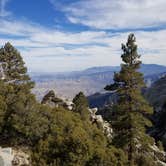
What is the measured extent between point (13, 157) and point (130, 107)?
682 inches

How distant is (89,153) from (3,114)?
13.8m

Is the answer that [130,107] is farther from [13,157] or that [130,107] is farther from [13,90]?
[13,90]

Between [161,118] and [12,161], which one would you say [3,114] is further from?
[161,118]

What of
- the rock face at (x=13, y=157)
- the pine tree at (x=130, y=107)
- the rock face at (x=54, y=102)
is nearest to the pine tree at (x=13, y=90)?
the rock face at (x=13, y=157)

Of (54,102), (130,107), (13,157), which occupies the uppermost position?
(130,107)

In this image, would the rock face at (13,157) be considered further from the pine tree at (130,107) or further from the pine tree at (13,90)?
the pine tree at (130,107)

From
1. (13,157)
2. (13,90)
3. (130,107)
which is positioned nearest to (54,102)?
(13,90)

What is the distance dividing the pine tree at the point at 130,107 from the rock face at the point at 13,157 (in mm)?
13165

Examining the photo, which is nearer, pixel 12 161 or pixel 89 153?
pixel 12 161

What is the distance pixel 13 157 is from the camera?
3850 cm

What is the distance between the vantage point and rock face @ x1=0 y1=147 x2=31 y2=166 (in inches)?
1449

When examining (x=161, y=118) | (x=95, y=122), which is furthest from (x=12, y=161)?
(x=161, y=118)

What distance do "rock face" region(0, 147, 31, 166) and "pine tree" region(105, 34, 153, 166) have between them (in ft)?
43.2

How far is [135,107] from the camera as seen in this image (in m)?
47.3
